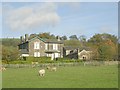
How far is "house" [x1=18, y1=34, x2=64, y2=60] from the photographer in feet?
313

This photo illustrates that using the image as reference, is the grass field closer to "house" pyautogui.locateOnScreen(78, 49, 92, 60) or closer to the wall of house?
the wall of house

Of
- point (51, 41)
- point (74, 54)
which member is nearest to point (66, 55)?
point (74, 54)

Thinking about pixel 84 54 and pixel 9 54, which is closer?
pixel 9 54

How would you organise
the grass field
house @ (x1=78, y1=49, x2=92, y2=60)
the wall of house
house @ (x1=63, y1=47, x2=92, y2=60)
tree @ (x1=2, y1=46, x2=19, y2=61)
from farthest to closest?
house @ (x1=78, y1=49, x2=92, y2=60), house @ (x1=63, y1=47, x2=92, y2=60), the wall of house, tree @ (x1=2, y1=46, x2=19, y2=61), the grass field

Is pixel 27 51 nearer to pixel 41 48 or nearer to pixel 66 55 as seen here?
pixel 41 48

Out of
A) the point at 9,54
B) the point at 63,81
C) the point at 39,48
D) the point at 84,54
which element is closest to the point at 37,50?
the point at 39,48

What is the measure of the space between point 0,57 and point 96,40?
62.1 meters

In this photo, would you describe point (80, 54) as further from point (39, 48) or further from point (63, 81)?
point (63, 81)

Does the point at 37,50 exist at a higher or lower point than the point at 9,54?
higher

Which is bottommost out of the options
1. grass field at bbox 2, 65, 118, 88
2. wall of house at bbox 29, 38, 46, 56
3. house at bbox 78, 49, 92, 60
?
grass field at bbox 2, 65, 118, 88

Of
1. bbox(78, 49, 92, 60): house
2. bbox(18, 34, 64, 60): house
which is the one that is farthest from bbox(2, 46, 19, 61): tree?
bbox(78, 49, 92, 60): house

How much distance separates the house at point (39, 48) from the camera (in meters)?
95.3

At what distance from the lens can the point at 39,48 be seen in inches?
3780

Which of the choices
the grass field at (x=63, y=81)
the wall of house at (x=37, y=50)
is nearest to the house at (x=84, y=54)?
the wall of house at (x=37, y=50)
